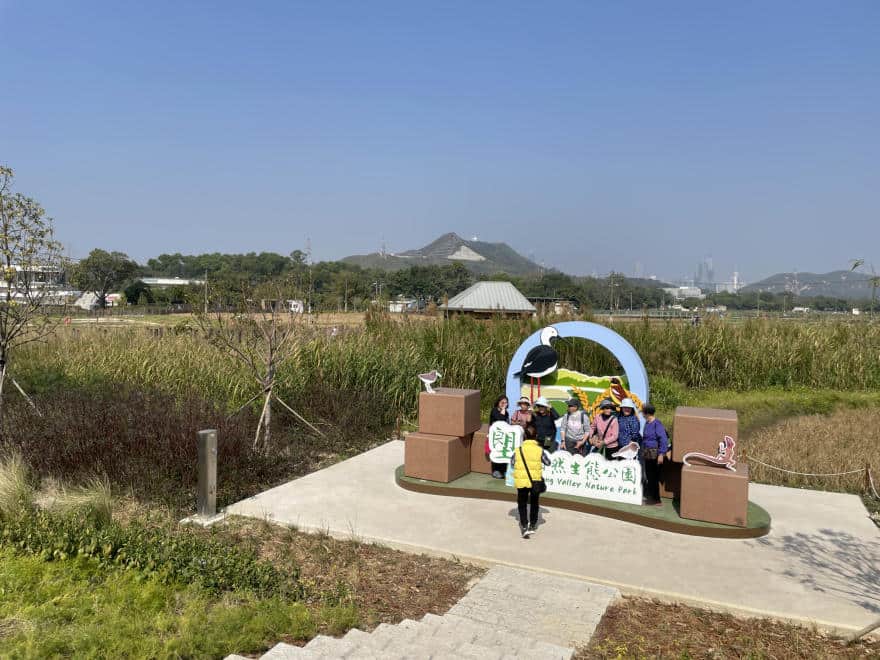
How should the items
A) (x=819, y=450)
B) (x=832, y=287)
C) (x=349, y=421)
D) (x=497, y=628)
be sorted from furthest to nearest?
(x=832, y=287) → (x=349, y=421) → (x=819, y=450) → (x=497, y=628)

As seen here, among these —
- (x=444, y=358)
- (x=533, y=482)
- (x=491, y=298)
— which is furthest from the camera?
(x=491, y=298)

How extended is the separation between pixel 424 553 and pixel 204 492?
2481 millimetres

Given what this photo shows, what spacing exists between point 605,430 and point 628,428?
A: 10.2 inches

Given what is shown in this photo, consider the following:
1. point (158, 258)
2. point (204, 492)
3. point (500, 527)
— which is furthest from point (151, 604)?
point (158, 258)

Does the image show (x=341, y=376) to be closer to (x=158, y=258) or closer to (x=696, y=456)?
(x=696, y=456)

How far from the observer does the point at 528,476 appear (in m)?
6.50

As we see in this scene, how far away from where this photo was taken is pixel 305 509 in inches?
291

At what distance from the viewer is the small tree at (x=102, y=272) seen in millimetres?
11906

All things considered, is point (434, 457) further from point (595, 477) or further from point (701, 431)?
point (701, 431)

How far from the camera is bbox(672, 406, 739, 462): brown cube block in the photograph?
717 centimetres

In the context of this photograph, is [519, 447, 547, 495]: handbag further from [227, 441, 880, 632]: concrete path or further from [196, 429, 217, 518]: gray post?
[196, 429, 217, 518]: gray post

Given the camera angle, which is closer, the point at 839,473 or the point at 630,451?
the point at 630,451

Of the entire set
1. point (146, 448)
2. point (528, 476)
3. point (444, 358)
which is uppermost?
point (444, 358)

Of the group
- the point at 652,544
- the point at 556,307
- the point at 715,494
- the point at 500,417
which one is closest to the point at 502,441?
the point at 500,417
